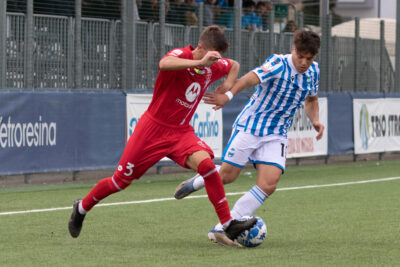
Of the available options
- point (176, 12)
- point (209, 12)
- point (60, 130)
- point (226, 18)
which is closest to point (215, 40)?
point (60, 130)

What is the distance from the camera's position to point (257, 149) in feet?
27.2

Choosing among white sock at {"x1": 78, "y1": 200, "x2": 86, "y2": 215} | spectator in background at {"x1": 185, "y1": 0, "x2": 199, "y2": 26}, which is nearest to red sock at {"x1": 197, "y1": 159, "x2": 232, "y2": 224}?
white sock at {"x1": 78, "y1": 200, "x2": 86, "y2": 215}

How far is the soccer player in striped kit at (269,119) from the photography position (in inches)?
316

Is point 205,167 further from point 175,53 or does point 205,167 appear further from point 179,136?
point 175,53

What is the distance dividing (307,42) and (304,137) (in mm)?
10588

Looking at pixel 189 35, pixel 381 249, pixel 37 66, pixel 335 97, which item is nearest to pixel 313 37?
pixel 381 249

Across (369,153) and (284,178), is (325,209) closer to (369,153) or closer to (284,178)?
(284,178)

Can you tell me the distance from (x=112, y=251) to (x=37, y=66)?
7386 mm

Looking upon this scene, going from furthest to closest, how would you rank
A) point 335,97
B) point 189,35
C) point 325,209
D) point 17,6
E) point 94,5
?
point 335,97
point 189,35
point 94,5
point 17,6
point 325,209

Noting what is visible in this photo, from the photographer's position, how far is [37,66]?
46.8 feet

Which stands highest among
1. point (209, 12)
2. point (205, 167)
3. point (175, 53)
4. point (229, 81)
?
point (209, 12)

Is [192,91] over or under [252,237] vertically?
over

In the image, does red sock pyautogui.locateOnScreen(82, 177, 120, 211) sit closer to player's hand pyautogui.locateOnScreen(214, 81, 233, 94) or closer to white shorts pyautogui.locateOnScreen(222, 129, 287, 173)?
white shorts pyautogui.locateOnScreen(222, 129, 287, 173)

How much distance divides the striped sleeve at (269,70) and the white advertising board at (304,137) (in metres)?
9.61
